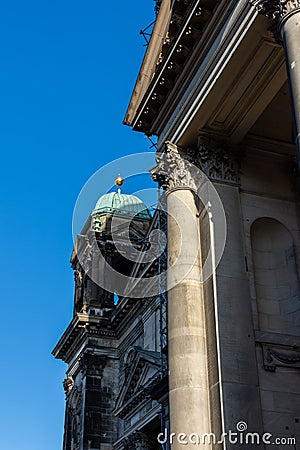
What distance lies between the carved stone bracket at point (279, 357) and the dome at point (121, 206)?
27.6 m

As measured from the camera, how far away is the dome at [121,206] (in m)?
42.3

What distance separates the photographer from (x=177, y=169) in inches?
638

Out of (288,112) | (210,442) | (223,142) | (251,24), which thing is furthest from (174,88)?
(210,442)

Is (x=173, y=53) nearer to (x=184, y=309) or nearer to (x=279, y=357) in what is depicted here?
(x=184, y=309)

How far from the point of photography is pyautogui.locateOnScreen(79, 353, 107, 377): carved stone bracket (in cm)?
3597

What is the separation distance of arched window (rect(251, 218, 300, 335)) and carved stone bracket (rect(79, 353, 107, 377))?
2189 cm

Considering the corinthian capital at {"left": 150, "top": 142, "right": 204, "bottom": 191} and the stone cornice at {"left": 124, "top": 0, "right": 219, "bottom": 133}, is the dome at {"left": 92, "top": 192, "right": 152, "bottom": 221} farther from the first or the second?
the corinthian capital at {"left": 150, "top": 142, "right": 204, "bottom": 191}

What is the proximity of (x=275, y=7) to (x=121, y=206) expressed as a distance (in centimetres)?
3198

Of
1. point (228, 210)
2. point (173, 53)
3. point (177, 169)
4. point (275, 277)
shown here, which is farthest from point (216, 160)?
point (275, 277)

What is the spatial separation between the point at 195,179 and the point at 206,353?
420cm

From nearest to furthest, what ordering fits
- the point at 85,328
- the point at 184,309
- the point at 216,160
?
the point at 184,309, the point at 216,160, the point at 85,328

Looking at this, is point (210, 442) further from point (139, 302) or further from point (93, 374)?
point (93, 374)

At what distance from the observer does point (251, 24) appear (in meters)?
12.9

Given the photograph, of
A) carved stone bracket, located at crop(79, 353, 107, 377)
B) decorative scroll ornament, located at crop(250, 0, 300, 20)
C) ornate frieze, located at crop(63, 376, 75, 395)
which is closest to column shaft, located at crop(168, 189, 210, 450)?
decorative scroll ornament, located at crop(250, 0, 300, 20)
